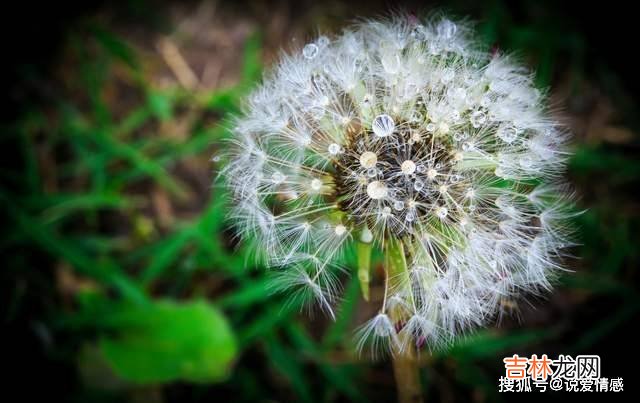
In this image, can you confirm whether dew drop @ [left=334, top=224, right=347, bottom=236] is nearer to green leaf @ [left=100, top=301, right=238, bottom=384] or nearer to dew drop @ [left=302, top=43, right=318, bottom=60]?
dew drop @ [left=302, top=43, right=318, bottom=60]

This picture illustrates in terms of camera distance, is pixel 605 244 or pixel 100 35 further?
pixel 100 35

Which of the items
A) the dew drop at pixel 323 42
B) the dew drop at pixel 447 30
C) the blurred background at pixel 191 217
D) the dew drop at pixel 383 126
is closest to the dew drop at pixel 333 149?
the dew drop at pixel 383 126

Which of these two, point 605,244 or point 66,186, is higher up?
point 66,186

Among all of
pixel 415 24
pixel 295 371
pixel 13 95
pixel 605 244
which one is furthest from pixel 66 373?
pixel 605 244

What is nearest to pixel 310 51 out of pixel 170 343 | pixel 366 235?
pixel 366 235

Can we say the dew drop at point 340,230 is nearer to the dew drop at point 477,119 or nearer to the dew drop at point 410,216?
the dew drop at point 410,216

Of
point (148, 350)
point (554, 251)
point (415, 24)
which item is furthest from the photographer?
point (148, 350)

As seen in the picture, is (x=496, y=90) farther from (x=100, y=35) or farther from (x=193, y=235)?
(x=100, y=35)
